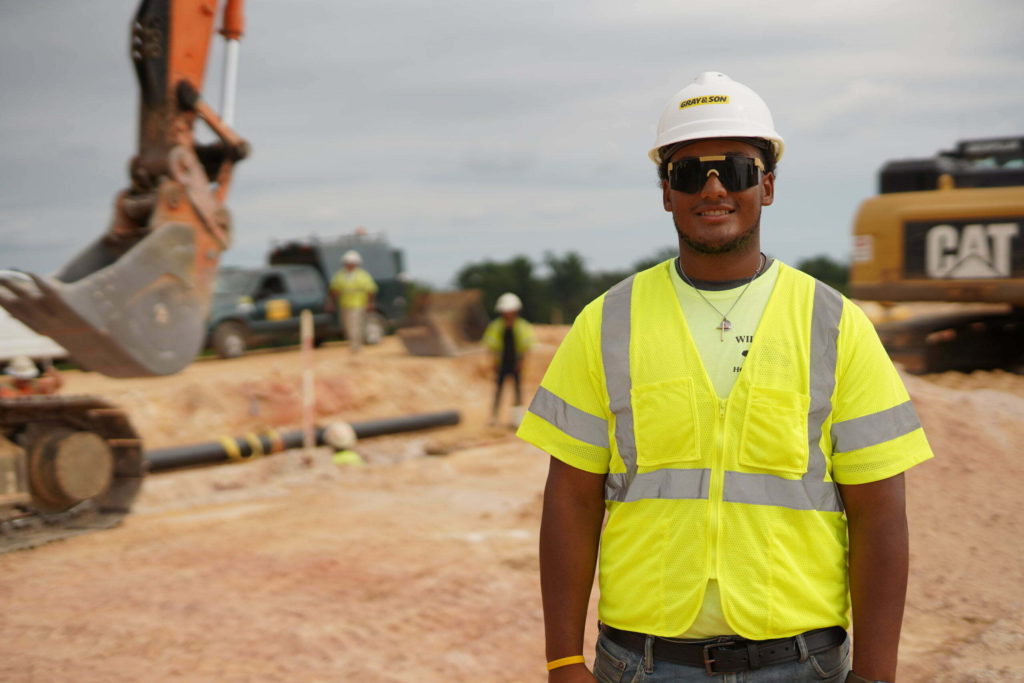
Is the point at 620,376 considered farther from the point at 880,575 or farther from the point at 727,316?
the point at 880,575

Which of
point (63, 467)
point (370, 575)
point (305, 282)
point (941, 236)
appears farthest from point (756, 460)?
point (305, 282)

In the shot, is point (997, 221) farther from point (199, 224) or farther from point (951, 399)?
point (199, 224)

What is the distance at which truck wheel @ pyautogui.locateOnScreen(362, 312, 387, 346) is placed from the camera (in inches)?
939

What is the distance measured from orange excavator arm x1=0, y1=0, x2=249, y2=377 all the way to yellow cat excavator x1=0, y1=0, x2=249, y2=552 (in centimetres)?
1

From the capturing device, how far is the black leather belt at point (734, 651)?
2160mm

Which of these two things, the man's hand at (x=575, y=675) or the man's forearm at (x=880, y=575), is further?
the man's hand at (x=575, y=675)

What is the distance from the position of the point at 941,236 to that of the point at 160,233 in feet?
30.6

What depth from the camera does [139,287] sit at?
805 cm

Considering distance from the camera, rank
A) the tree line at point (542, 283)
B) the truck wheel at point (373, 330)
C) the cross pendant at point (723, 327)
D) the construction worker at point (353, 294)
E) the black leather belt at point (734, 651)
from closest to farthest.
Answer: the black leather belt at point (734, 651) → the cross pendant at point (723, 327) → the construction worker at point (353, 294) → the truck wheel at point (373, 330) → the tree line at point (542, 283)

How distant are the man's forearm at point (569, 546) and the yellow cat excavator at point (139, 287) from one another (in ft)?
20.5

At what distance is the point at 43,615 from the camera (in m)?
6.46

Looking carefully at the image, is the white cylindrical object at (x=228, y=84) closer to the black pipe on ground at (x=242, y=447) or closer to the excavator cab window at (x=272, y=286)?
the black pipe on ground at (x=242, y=447)

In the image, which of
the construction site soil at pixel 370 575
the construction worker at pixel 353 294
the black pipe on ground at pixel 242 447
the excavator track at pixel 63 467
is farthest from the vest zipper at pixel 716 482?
the construction worker at pixel 353 294

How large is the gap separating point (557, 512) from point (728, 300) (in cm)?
64
